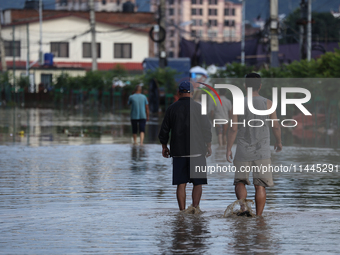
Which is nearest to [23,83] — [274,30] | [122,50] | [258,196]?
[122,50]

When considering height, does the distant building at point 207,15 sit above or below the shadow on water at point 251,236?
above

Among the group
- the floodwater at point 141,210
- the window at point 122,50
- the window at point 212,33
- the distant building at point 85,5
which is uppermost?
the distant building at point 85,5

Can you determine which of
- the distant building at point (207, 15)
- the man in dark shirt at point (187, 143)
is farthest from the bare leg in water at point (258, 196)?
the distant building at point (207, 15)

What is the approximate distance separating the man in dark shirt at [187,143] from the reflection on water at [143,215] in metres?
0.37

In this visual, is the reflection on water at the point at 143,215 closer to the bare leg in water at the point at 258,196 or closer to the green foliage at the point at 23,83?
the bare leg in water at the point at 258,196

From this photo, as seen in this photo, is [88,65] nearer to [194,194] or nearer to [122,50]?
[122,50]

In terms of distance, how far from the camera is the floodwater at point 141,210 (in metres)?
7.19

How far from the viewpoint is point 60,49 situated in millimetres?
71562

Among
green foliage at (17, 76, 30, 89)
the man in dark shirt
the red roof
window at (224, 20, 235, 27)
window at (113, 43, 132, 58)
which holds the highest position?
window at (224, 20, 235, 27)

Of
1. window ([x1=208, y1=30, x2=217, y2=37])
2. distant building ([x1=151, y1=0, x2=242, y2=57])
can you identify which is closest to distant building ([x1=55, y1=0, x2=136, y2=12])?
distant building ([x1=151, y1=0, x2=242, y2=57])

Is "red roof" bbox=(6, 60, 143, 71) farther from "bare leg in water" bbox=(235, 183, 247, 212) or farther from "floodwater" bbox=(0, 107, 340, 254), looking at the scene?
"bare leg in water" bbox=(235, 183, 247, 212)

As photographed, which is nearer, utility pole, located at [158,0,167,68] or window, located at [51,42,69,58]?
utility pole, located at [158,0,167,68]

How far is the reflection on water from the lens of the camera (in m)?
7.16

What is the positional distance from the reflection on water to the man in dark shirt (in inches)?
14.6
